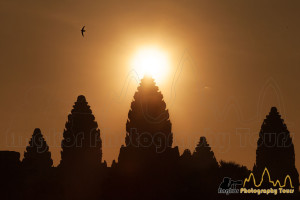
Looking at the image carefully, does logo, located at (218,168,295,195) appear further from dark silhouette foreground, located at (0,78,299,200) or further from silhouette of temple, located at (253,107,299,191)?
silhouette of temple, located at (253,107,299,191)

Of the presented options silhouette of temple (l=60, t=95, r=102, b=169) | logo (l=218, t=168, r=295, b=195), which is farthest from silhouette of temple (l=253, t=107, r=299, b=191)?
silhouette of temple (l=60, t=95, r=102, b=169)

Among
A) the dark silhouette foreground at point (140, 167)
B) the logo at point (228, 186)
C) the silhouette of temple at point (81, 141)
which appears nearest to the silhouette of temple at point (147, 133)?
the dark silhouette foreground at point (140, 167)

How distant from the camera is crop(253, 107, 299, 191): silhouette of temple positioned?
175m

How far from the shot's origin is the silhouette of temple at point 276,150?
574 feet

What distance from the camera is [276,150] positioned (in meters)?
178

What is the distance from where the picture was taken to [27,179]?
576ft

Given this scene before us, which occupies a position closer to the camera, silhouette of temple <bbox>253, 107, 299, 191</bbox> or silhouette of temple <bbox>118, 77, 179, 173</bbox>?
silhouette of temple <bbox>118, 77, 179, 173</bbox>

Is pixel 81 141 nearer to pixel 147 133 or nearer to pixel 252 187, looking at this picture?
pixel 147 133

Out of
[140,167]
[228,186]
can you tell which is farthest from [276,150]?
[228,186]

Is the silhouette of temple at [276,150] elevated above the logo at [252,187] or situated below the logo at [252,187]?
above

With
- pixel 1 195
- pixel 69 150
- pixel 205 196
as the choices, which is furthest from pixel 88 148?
pixel 205 196

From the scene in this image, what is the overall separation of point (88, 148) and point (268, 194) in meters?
37.1

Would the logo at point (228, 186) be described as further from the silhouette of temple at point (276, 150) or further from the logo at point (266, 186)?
the silhouette of temple at point (276, 150)

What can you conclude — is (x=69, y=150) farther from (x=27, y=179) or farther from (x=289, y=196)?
(x=289, y=196)
